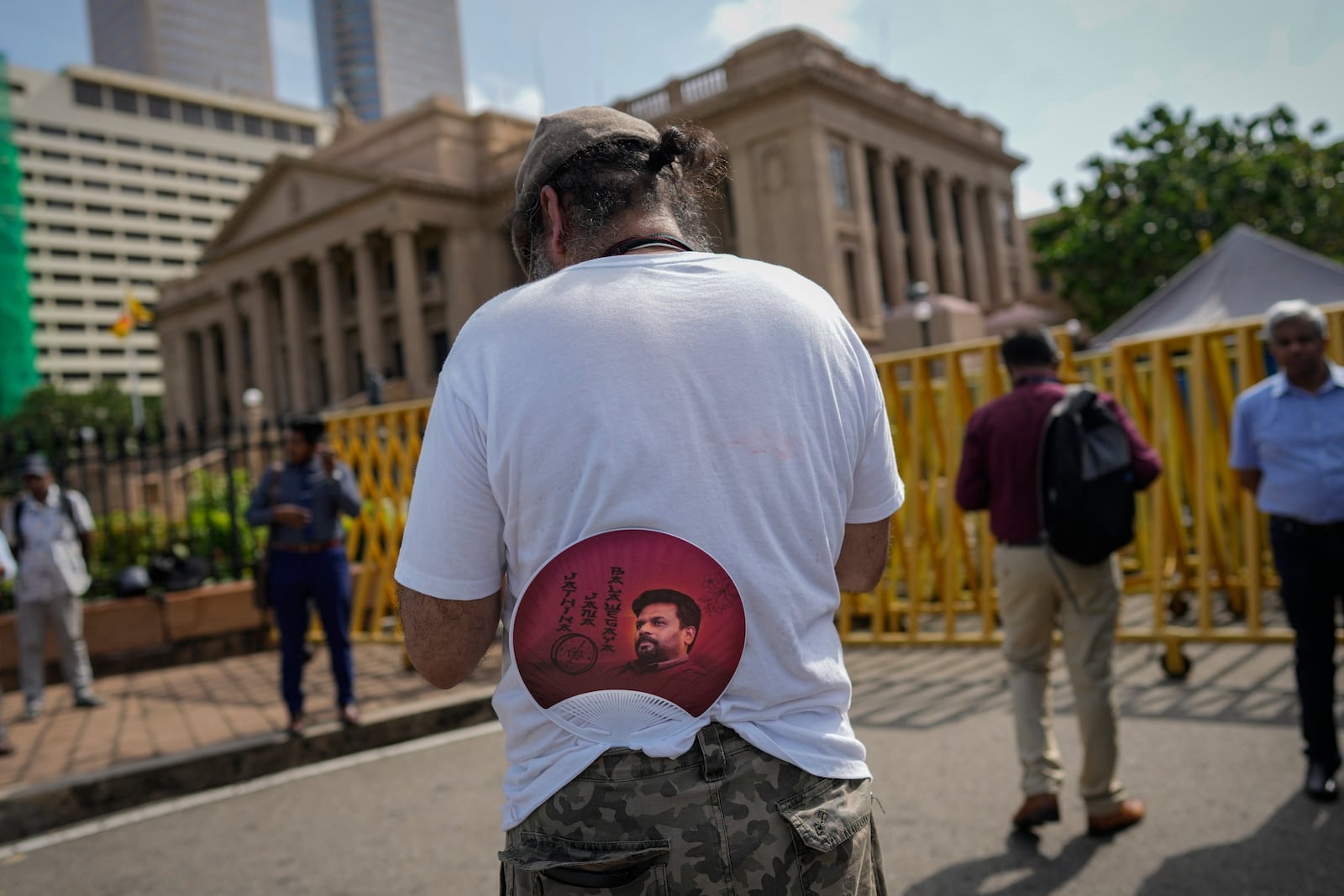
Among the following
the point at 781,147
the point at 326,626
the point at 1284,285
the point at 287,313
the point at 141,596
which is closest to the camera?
the point at 326,626

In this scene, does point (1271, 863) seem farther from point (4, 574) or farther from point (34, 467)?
point (34, 467)

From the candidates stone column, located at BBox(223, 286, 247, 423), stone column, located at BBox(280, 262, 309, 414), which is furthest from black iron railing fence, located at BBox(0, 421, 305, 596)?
stone column, located at BBox(223, 286, 247, 423)

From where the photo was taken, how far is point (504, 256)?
43.9 meters

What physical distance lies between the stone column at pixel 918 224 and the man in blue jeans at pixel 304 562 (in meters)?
37.6

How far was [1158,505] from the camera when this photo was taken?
227 inches

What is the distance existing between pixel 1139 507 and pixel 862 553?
23.8 ft

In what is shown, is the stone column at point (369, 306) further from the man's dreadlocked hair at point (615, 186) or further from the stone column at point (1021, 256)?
the man's dreadlocked hair at point (615, 186)

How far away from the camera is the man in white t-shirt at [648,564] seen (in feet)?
4.45

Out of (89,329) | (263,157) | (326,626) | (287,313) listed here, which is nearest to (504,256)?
(287,313)

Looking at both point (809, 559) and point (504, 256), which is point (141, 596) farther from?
point (504, 256)

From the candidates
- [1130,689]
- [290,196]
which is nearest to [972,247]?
[290,196]

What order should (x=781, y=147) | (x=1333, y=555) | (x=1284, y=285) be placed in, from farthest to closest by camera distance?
(x=781, y=147) → (x=1284, y=285) → (x=1333, y=555)

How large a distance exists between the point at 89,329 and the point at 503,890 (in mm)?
108517

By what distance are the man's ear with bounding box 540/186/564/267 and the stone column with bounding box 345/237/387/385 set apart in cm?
4340
